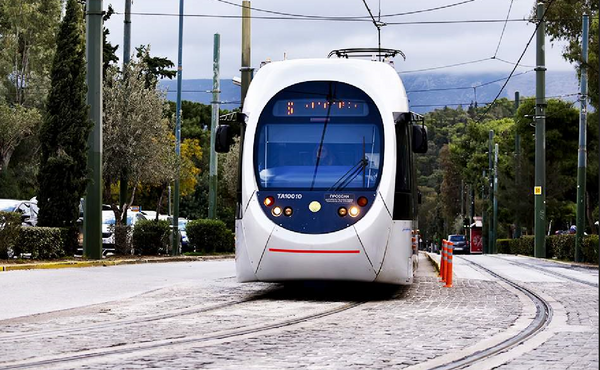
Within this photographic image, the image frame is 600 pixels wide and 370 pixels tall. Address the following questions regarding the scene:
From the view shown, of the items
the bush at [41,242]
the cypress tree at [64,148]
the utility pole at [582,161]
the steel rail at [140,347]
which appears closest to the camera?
the steel rail at [140,347]

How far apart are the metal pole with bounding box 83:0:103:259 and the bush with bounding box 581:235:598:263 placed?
1701cm

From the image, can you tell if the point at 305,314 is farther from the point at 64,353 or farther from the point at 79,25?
the point at 79,25

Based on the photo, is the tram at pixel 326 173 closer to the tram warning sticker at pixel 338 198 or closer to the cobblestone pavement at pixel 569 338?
the tram warning sticker at pixel 338 198

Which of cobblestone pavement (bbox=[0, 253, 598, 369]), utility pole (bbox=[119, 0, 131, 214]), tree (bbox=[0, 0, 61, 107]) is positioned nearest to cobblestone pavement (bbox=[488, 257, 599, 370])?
cobblestone pavement (bbox=[0, 253, 598, 369])

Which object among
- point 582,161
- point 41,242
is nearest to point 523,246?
point 582,161

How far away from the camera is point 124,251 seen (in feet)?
106

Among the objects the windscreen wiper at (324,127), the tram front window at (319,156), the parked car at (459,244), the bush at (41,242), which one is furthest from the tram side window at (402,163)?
the parked car at (459,244)

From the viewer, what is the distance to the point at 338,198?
14820mm

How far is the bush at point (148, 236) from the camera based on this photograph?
32938 millimetres

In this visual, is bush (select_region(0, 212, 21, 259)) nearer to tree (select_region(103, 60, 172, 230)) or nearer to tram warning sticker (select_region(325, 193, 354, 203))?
tree (select_region(103, 60, 172, 230))

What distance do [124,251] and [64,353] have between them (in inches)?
931

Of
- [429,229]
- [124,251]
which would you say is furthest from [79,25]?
[429,229]

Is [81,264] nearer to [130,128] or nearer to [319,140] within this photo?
[130,128]

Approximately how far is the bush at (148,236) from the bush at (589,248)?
46.6 ft
